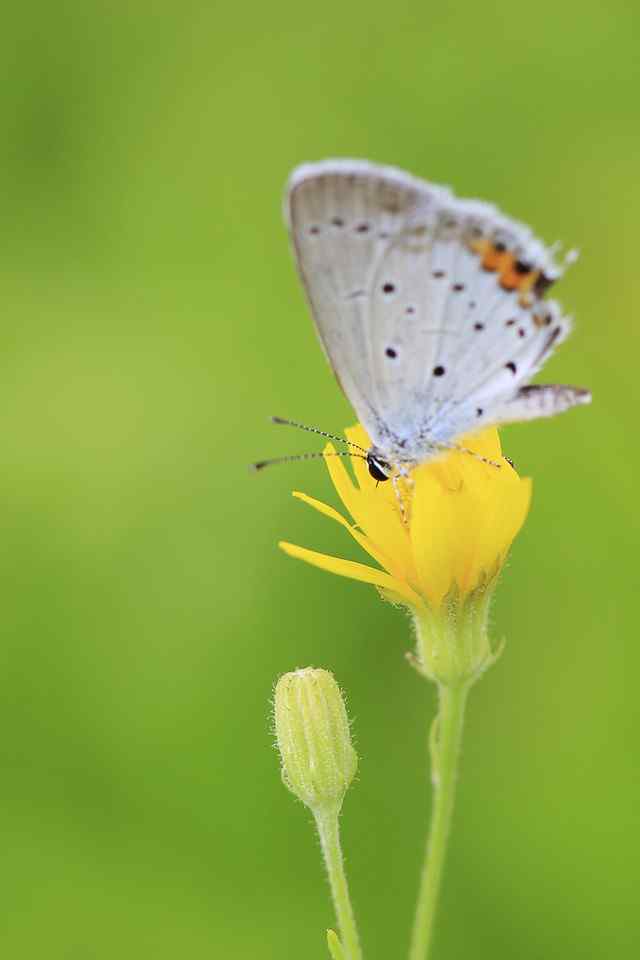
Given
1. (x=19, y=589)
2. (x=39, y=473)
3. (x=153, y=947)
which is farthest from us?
(x=39, y=473)

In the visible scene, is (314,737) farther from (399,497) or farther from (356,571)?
Result: (399,497)

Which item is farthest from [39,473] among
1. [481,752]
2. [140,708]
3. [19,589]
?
[481,752]

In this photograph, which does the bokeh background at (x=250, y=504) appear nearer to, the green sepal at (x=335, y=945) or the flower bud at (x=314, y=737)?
the flower bud at (x=314, y=737)

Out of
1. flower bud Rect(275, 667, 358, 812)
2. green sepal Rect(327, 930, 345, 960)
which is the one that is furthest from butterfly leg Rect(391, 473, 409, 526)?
green sepal Rect(327, 930, 345, 960)

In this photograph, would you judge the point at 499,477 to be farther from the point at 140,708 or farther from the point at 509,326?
the point at 140,708

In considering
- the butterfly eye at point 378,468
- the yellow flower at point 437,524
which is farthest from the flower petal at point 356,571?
the butterfly eye at point 378,468

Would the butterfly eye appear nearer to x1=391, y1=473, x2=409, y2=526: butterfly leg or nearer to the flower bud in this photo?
x1=391, y1=473, x2=409, y2=526: butterfly leg

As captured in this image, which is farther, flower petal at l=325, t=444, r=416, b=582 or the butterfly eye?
the butterfly eye
